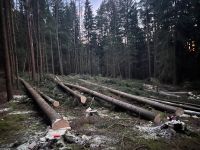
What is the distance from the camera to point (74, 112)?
10.3m

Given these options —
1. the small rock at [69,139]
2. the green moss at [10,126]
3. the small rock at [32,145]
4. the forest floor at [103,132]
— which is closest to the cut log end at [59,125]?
the forest floor at [103,132]

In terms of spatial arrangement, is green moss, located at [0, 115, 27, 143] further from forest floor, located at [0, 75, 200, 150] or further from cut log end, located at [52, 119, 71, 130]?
cut log end, located at [52, 119, 71, 130]

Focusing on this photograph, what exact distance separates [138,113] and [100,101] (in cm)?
370

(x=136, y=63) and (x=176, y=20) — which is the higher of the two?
(x=176, y=20)

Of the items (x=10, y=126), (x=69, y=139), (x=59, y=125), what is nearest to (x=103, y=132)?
(x=69, y=139)

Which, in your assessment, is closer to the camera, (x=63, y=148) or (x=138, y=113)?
(x=63, y=148)

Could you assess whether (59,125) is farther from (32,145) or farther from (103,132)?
(103,132)

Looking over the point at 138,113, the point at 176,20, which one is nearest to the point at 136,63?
the point at 176,20

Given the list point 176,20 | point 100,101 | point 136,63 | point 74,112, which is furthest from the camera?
point 136,63

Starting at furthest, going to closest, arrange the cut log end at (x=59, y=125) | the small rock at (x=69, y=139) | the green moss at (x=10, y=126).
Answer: the green moss at (x=10, y=126) → the cut log end at (x=59, y=125) → the small rock at (x=69, y=139)

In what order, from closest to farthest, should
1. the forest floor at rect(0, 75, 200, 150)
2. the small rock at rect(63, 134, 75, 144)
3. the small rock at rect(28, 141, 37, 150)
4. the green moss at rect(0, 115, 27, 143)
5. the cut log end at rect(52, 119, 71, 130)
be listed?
the small rock at rect(28, 141, 37, 150), the forest floor at rect(0, 75, 200, 150), the small rock at rect(63, 134, 75, 144), the cut log end at rect(52, 119, 71, 130), the green moss at rect(0, 115, 27, 143)

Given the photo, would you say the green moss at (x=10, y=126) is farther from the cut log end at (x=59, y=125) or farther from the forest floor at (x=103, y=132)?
the cut log end at (x=59, y=125)

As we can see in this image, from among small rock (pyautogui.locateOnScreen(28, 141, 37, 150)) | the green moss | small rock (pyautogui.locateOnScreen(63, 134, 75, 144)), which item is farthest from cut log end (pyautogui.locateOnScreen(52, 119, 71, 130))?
the green moss

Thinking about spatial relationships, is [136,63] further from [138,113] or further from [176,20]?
[138,113]
